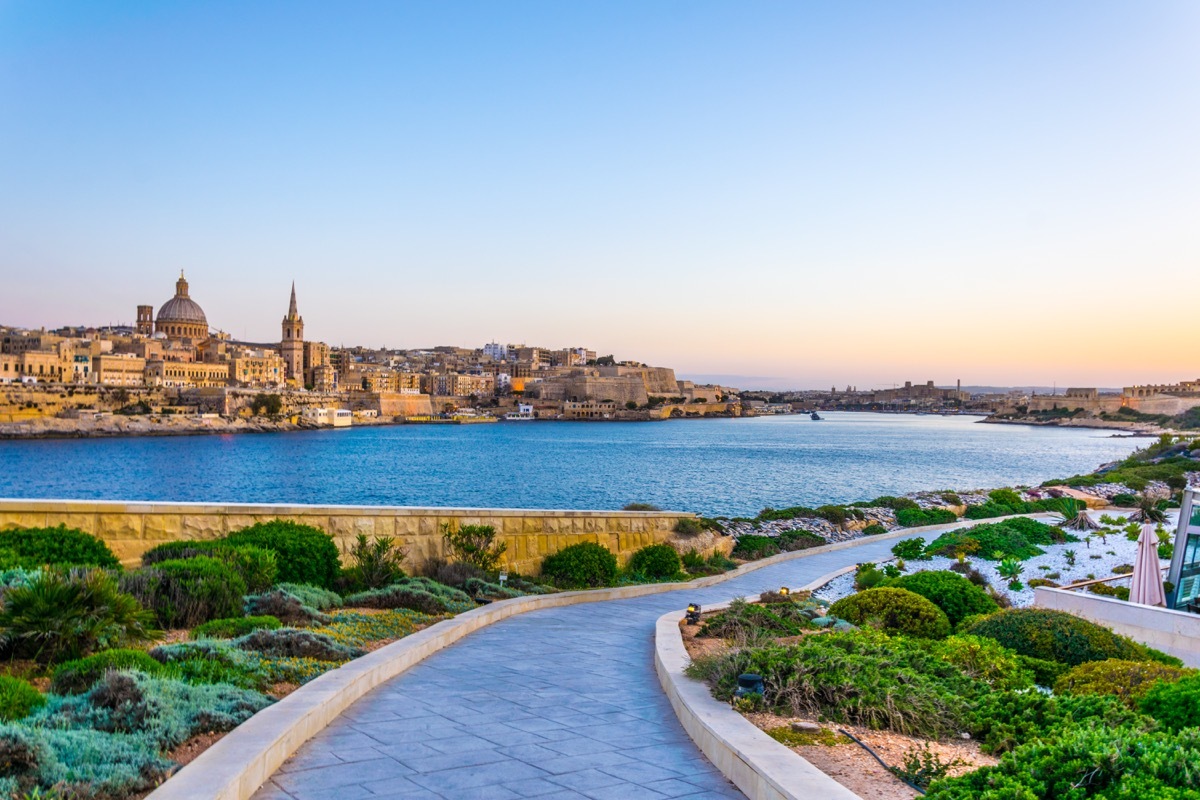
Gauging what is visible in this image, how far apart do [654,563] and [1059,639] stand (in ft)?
22.3

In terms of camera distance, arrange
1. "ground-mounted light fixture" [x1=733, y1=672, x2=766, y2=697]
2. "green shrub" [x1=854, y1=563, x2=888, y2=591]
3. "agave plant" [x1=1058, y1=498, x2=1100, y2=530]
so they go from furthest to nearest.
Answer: "agave plant" [x1=1058, y1=498, x2=1100, y2=530], "green shrub" [x1=854, y1=563, x2=888, y2=591], "ground-mounted light fixture" [x1=733, y1=672, x2=766, y2=697]

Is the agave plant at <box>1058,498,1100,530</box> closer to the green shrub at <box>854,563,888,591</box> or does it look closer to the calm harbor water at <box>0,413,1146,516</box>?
the green shrub at <box>854,563,888,591</box>

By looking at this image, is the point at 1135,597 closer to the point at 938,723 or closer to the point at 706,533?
the point at 938,723

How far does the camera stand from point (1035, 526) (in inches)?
711

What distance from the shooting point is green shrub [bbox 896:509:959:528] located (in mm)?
23641

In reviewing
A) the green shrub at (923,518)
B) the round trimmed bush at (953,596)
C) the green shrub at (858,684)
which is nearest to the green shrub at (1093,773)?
the green shrub at (858,684)

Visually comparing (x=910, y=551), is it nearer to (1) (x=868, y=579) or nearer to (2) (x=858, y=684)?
(1) (x=868, y=579)

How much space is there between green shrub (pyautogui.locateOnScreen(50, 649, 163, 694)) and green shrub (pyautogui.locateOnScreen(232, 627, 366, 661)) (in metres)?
0.84

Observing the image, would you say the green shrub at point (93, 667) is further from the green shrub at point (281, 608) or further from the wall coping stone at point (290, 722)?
the green shrub at point (281, 608)

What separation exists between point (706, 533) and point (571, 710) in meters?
10.6

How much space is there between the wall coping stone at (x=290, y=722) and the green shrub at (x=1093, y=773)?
1.58ft

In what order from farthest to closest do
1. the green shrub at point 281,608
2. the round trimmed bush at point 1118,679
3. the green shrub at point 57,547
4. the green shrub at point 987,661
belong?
the green shrub at point 57,547, the green shrub at point 281,608, the green shrub at point 987,661, the round trimmed bush at point 1118,679

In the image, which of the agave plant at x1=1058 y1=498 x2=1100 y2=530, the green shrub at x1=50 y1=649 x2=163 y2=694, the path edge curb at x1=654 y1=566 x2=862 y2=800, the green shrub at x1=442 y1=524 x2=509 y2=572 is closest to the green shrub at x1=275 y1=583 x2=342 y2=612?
the green shrub at x1=442 y1=524 x2=509 y2=572

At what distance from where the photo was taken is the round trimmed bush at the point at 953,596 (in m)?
9.19
